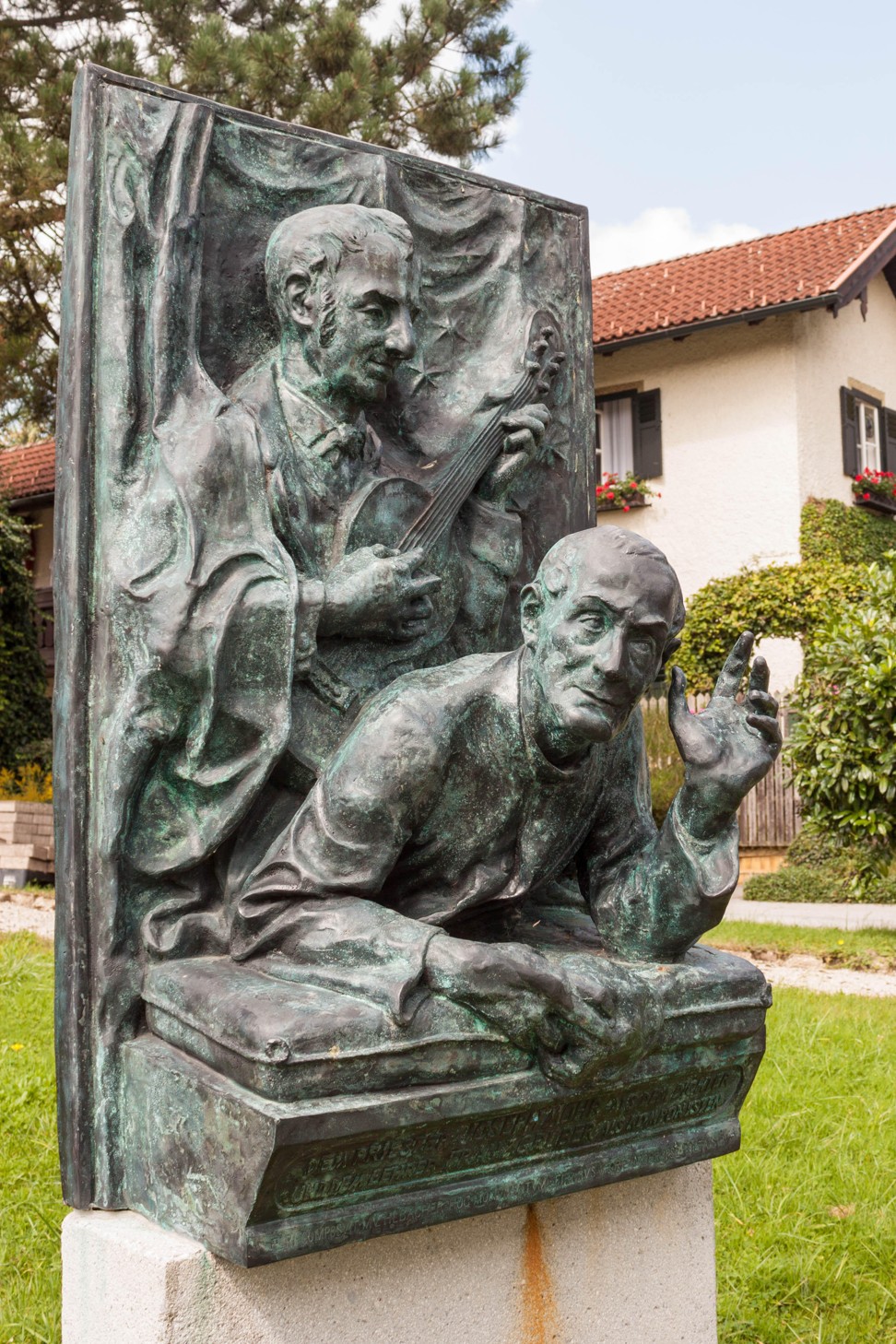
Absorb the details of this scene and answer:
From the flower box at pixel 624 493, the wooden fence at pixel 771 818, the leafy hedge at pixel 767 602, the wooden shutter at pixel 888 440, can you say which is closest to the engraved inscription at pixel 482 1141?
the leafy hedge at pixel 767 602

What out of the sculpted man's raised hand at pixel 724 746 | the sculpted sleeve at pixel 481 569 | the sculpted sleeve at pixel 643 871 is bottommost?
the sculpted sleeve at pixel 643 871

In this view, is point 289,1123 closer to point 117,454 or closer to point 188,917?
point 188,917

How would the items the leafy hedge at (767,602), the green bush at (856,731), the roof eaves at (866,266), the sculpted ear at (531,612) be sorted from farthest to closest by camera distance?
the roof eaves at (866,266) < the leafy hedge at (767,602) < the green bush at (856,731) < the sculpted ear at (531,612)

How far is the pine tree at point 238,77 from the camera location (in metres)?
9.96

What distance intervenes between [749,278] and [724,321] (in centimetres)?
119

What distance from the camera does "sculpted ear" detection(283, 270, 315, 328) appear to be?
2479mm

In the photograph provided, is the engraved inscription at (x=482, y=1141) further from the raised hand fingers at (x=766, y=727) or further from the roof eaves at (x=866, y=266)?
the roof eaves at (x=866, y=266)

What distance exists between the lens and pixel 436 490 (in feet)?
8.75

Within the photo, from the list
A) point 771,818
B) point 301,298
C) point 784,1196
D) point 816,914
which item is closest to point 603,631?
point 301,298

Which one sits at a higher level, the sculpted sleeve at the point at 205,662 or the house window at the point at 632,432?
the house window at the point at 632,432

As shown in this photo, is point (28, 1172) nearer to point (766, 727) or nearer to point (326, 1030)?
point (326, 1030)

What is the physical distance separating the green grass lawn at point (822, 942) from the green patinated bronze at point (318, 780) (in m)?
5.64

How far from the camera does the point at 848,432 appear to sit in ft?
52.0

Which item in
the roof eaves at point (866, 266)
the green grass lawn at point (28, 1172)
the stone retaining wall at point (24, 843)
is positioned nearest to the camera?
the green grass lawn at point (28, 1172)
